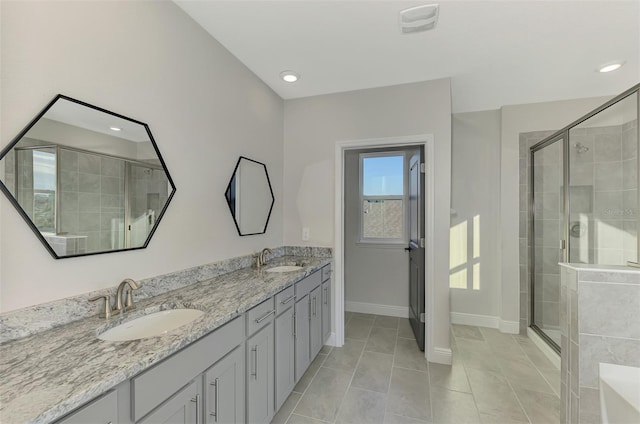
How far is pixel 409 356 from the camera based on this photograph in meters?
2.63

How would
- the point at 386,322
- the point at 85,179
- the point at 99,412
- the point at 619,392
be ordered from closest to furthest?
the point at 99,412
the point at 85,179
the point at 619,392
the point at 386,322

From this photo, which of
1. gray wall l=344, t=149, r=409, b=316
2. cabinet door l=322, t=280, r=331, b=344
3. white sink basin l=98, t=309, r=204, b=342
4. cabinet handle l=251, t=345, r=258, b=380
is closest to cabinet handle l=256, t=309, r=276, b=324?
cabinet handle l=251, t=345, r=258, b=380

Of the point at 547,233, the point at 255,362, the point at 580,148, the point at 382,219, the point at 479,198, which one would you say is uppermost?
the point at 580,148

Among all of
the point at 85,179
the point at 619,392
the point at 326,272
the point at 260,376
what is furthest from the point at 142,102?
the point at 619,392

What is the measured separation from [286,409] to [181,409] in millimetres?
1119

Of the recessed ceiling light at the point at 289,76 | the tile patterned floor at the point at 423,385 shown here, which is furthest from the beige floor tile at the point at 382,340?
the recessed ceiling light at the point at 289,76

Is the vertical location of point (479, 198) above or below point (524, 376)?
above

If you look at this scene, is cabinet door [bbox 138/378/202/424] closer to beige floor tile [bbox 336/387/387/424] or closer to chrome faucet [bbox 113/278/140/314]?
chrome faucet [bbox 113/278/140/314]

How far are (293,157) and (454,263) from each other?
244 centimetres

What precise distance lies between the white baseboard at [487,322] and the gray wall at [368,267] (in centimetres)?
63

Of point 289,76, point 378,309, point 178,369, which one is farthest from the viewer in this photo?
point 378,309

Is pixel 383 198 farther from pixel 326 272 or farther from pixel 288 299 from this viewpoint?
pixel 288 299

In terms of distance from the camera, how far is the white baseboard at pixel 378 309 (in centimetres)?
363

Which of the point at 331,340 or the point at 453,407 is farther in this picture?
the point at 331,340
